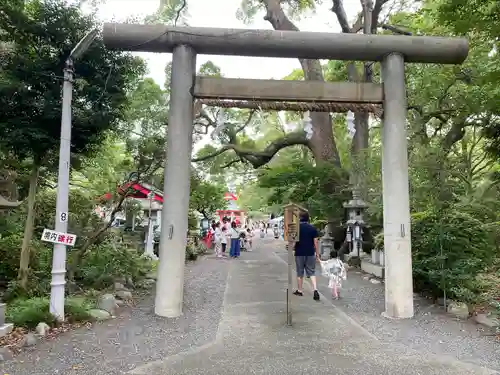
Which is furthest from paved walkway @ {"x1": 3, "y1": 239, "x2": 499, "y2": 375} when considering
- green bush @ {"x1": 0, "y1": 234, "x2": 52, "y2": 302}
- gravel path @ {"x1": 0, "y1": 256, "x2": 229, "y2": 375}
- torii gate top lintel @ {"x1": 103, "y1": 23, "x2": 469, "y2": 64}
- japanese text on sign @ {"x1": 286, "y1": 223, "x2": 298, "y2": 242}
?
torii gate top lintel @ {"x1": 103, "y1": 23, "x2": 469, "y2": 64}

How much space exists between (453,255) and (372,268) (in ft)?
15.9

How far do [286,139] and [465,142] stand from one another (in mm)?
9182

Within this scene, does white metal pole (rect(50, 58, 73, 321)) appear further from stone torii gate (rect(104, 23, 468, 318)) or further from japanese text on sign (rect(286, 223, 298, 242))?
japanese text on sign (rect(286, 223, 298, 242))

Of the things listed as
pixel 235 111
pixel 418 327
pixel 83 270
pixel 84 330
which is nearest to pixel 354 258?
pixel 418 327

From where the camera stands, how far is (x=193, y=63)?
301 inches

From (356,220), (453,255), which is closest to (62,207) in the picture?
(453,255)

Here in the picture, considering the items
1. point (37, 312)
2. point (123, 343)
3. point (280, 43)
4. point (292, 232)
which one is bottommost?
point (123, 343)

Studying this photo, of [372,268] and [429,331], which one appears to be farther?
[372,268]

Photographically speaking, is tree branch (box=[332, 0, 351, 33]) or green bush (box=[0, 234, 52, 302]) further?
tree branch (box=[332, 0, 351, 33])

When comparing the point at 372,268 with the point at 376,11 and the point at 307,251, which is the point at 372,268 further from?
the point at 376,11

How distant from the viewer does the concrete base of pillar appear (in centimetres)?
1186

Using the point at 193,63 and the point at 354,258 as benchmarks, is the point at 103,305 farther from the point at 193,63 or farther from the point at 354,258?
the point at 354,258

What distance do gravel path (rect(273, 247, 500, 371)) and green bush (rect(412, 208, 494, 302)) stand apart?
57 centimetres

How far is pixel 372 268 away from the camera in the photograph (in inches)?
501
